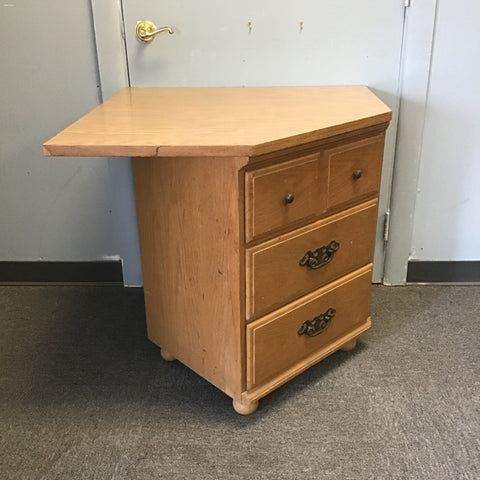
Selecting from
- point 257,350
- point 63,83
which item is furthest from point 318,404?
point 63,83

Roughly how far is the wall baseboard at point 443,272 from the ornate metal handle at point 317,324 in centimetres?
61

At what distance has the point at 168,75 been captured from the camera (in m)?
1.72

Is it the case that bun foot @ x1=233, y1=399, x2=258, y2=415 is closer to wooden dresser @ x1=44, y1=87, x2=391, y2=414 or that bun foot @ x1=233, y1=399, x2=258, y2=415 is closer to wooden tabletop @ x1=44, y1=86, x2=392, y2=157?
wooden dresser @ x1=44, y1=87, x2=391, y2=414

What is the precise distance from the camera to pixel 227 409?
57.7 inches

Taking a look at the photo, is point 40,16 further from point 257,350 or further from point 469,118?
point 469,118

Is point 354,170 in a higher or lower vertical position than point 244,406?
higher

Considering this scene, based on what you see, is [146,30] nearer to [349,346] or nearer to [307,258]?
[307,258]

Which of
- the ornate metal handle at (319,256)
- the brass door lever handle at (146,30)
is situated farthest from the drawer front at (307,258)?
the brass door lever handle at (146,30)

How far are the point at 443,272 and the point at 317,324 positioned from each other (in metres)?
0.75

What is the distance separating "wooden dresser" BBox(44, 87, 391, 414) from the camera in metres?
1.19

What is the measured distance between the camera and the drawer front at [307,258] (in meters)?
1.29

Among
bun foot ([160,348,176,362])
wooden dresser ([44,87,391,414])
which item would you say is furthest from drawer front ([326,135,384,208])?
bun foot ([160,348,176,362])

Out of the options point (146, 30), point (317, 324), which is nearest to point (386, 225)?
point (317, 324)

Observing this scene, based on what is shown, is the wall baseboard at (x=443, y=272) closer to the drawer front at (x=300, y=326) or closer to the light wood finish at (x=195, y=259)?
the drawer front at (x=300, y=326)
